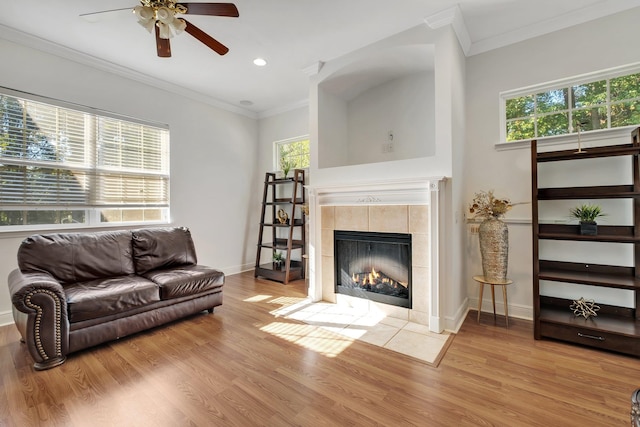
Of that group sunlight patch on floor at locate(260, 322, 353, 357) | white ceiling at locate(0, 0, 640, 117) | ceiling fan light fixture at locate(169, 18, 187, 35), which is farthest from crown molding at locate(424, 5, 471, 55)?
sunlight patch on floor at locate(260, 322, 353, 357)

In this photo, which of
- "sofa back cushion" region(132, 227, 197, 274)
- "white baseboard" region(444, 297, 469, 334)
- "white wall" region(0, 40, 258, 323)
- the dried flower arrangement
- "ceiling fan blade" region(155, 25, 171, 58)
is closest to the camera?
"ceiling fan blade" region(155, 25, 171, 58)

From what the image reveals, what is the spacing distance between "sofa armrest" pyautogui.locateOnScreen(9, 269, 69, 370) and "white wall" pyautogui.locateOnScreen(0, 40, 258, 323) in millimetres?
1441

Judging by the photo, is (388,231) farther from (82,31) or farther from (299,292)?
(82,31)

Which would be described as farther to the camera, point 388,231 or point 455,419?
point 388,231

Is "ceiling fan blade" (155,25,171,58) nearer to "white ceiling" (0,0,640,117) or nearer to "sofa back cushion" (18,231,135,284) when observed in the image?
"white ceiling" (0,0,640,117)

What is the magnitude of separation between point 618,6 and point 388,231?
2.91m

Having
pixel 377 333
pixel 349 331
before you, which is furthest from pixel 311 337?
pixel 377 333

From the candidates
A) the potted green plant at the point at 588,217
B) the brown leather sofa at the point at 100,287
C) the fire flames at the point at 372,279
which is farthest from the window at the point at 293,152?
the potted green plant at the point at 588,217

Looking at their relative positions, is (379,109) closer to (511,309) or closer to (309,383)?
(511,309)

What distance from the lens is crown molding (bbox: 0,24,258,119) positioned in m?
2.99

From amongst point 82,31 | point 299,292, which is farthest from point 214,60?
point 299,292

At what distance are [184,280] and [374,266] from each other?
2.08m

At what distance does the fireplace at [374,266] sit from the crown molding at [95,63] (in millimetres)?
3301

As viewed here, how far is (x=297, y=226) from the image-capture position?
490 centimetres
